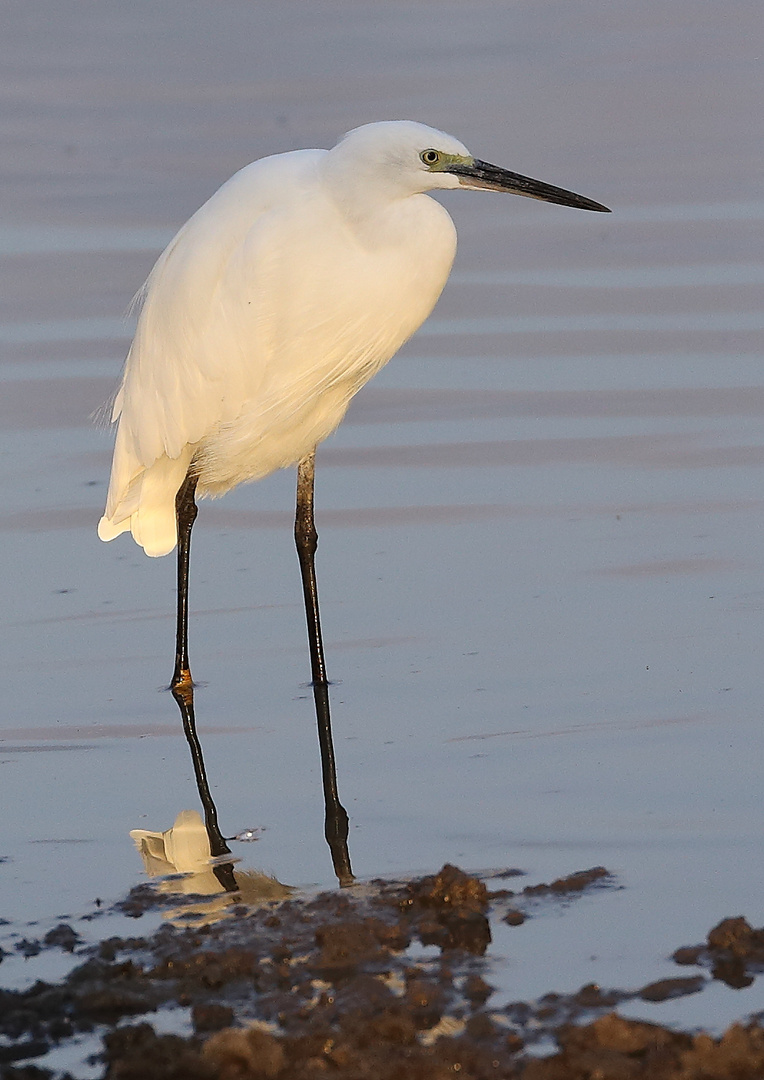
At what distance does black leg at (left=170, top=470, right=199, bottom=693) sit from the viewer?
657 cm

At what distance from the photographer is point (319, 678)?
6.53 meters

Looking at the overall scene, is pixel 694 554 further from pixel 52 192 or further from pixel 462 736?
pixel 52 192

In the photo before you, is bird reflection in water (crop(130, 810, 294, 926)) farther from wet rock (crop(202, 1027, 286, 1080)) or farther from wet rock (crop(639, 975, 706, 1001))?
wet rock (crop(639, 975, 706, 1001))

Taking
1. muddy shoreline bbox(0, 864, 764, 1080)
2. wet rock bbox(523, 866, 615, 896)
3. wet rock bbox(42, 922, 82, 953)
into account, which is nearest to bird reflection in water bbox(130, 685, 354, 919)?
muddy shoreline bbox(0, 864, 764, 1080)

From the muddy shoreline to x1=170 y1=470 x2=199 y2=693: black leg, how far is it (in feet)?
5.62

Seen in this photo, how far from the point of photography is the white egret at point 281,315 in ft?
20.4

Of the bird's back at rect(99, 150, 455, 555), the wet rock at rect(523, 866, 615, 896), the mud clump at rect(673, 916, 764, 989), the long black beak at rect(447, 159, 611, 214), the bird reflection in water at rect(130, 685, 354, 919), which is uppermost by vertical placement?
the long black beak at rect(447, 159, 611, 214)

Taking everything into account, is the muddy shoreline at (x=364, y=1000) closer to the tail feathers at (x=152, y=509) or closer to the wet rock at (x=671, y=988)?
the wet rock at (x=671, y=988)

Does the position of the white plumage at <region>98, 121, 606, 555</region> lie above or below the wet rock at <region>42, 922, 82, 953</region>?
above

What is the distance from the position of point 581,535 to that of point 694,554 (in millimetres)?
481

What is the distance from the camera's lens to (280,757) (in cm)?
599

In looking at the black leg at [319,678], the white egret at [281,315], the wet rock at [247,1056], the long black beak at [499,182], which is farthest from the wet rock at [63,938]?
the long black beak at [499,182]

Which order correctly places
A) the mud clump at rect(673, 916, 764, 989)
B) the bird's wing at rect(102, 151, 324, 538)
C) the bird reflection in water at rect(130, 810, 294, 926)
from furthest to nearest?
the bird's wing at rect(102, 151, 324, 538)
the bird reflection in water at rect(130, 810, 294, 926)
the mud clump at rect(673, 916, 764, 989)

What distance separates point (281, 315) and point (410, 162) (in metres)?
0.74
